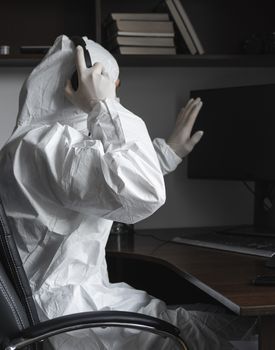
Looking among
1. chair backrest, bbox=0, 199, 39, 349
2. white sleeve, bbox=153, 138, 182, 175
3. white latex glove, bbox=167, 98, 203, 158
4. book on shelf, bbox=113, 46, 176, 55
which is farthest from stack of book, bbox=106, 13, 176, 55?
chair backrest, bbox=0, 199, 39, 349

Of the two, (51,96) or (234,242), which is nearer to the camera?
(51,96)

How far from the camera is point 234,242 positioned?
6.19 ft

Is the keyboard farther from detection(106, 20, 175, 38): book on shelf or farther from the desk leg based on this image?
detection(106, 20, 175, 38): book on shelf

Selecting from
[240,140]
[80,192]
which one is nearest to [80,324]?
[80,192]

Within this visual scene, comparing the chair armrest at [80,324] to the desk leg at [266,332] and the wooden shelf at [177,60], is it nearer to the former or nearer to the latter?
the desk leg at [266,332]

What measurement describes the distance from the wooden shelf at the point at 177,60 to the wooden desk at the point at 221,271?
66cm

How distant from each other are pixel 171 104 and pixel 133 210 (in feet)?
3.77

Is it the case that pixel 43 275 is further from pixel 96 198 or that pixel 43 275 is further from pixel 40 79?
pixel 40 79

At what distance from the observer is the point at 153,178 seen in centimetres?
129

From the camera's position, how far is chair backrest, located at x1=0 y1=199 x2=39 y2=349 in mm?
1200

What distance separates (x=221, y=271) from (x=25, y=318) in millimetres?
559

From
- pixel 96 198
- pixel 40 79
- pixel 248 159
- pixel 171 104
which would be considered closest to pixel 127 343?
pixel 96 198

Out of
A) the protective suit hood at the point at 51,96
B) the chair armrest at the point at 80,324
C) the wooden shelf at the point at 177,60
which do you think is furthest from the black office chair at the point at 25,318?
the wooden shelf at the point at 177,60

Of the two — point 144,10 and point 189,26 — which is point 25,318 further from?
point 144,10
